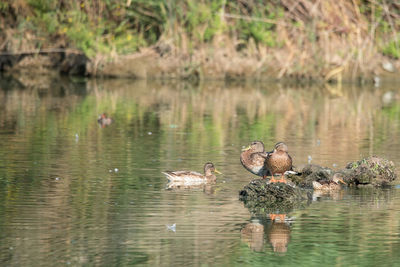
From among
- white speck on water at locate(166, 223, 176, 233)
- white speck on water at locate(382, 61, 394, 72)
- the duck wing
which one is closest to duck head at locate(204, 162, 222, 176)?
the duck wing

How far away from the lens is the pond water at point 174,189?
9508mm

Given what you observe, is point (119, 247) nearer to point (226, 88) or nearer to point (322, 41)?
point (226, 88)

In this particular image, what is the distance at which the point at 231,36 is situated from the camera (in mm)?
36469

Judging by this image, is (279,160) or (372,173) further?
(372,173)

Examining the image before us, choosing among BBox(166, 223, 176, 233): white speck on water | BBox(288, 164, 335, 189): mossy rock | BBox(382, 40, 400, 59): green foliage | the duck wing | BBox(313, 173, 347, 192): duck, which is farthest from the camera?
BBox(382, 40, 400, 59): green foliage

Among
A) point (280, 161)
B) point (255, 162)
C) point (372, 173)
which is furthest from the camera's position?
point (255, 162)

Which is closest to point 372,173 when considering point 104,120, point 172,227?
point 172,227

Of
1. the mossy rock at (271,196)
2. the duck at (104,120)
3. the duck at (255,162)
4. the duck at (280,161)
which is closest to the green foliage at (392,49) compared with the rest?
the duck at (104,120)

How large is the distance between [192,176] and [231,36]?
23167 mm

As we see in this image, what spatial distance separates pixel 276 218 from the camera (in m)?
11.2

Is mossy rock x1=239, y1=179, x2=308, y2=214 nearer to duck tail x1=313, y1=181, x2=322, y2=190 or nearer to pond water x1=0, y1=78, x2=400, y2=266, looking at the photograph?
pond water x1=0, y1=78, x2=400, y2=266

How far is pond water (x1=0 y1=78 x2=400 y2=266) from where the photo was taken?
9.51 metres

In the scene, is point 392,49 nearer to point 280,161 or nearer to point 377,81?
point 377,81

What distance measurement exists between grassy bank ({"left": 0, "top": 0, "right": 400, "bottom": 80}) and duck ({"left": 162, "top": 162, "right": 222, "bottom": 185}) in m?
21.9
